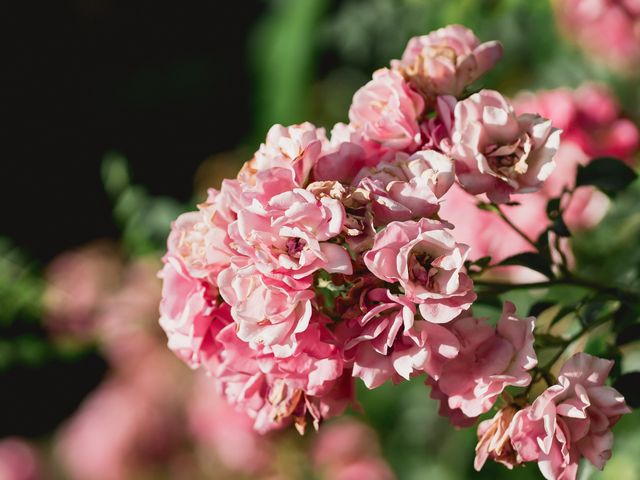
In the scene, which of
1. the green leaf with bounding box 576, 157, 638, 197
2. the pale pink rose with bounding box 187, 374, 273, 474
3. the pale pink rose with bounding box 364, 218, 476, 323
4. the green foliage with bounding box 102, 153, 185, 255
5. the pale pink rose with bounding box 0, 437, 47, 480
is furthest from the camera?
the pale pink rose with bounding box 0, 437, 47, 480

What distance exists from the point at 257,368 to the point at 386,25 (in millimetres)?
1101

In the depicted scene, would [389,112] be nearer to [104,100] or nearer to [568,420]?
[568,420]

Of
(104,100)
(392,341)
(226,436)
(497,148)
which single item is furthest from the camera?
(104,100)

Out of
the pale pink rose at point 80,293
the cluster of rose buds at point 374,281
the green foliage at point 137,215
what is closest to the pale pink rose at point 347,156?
the cluster of rose buds at point 374,281

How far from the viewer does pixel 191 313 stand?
0.79m

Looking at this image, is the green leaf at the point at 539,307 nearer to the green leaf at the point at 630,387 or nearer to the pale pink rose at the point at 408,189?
the green leaf at the point at 630,387

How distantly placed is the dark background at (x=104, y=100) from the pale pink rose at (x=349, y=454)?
168 cm

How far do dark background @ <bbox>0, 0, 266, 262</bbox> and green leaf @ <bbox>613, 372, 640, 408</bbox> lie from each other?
Answer: 2.50 m

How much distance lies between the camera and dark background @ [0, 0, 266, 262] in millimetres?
3254

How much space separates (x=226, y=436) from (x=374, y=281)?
75cm

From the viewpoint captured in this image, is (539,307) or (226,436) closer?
(539,307)

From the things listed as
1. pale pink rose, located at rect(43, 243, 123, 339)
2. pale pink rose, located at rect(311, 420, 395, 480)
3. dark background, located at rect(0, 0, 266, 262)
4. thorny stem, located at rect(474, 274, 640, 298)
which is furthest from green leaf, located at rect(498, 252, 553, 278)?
dark background, located at rect(0, 0, 266, 262)

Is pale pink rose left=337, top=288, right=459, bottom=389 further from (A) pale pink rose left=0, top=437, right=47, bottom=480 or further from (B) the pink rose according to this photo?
(A) pale pink rose left=0, top=437, right=47, bottom=480

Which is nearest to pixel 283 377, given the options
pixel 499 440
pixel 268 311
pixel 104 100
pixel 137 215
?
pixel 268 311
